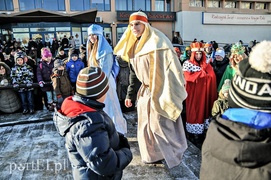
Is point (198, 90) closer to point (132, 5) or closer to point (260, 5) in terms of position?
point (132, 5)

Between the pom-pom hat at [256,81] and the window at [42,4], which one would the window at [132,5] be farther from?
the pom-pom hat at [256,81]

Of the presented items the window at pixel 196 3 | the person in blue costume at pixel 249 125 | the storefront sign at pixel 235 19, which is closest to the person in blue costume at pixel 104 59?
the person in blue costume at pixel 249 125

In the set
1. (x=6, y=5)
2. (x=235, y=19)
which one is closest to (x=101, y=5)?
(x=6, y=5)

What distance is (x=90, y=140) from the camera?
157 cm

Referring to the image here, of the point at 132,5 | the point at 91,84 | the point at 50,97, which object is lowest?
the point at 50,97

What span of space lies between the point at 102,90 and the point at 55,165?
Result: 181cm

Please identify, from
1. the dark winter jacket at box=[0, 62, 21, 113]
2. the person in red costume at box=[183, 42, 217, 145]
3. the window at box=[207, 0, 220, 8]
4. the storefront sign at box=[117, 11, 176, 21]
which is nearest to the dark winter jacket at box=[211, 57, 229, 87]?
the person in red costume at box=[183, 42, 217, 145]

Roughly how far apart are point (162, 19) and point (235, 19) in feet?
28.3

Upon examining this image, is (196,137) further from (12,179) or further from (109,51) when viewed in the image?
(12,179)

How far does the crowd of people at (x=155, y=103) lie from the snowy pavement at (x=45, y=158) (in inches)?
6.8

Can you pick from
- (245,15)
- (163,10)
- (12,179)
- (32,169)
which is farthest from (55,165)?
(245,15)

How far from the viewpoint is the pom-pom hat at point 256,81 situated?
110cm

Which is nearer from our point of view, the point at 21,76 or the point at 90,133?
the point at 90,133

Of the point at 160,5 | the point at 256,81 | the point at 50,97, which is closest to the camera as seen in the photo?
the point at 256,81
